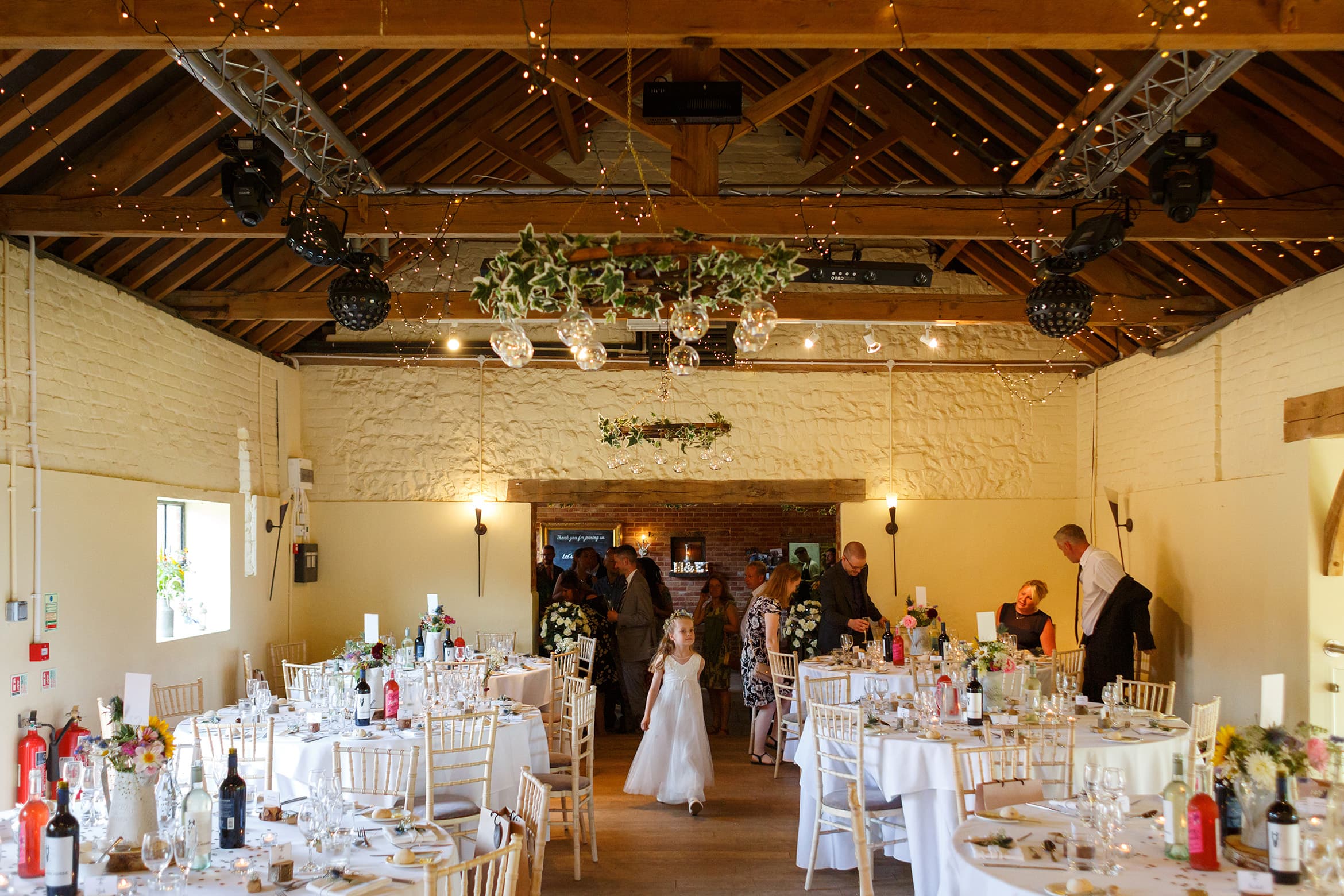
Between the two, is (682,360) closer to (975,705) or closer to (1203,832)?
(1203,832)

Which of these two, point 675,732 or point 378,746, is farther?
point 675,732

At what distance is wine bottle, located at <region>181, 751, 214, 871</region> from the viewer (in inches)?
147

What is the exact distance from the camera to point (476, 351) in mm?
11508

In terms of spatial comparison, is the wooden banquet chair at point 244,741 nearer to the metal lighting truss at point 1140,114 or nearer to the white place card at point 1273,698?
the white place card at point 1273,698

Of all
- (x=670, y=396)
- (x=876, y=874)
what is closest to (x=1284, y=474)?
(x=876, y=874)

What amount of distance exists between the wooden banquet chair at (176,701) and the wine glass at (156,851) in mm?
4541

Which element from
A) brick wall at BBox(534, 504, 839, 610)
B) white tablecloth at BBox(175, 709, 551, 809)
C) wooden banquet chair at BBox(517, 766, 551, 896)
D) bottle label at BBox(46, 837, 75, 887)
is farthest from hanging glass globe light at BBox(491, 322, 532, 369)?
brick wall at BBox(534, 504, 839, 610)

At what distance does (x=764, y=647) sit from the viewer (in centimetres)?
1004

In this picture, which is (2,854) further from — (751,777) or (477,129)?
(477,129)

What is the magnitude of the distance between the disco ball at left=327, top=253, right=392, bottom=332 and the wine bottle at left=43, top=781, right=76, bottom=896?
361 cm

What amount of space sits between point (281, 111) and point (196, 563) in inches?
195

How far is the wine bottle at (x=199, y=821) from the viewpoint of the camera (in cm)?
373

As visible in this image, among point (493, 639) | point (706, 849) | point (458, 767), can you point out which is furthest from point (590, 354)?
point (493, 639)

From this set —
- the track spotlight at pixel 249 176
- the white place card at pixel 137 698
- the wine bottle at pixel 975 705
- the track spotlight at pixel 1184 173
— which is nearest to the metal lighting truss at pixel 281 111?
the track spotlight at pixel 249 176
